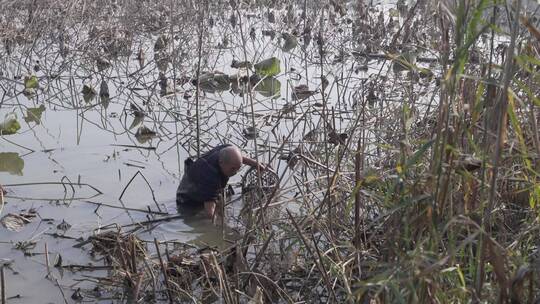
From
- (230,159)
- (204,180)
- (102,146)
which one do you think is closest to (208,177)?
(204,180)

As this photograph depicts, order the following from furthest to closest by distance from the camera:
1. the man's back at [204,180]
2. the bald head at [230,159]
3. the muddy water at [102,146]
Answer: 1. the man's back at [204,180]
2. the bald head at [230,159]
3. the muddy water at [102,146]

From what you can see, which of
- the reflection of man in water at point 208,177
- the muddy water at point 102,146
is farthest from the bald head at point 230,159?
the muddy water at point 102,146

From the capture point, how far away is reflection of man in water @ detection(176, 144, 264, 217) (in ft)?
15.4

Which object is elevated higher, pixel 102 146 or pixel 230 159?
pixel 230 159

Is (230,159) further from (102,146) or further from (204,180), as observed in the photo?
(102,146)

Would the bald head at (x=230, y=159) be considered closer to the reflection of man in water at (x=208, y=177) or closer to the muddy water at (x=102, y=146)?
the reflection of man in water at (x=208, y=177)

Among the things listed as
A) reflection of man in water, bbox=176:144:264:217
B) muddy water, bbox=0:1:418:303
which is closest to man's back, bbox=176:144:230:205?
reflection of man in water, bbox=176:144:264:217

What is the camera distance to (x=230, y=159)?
4.66m

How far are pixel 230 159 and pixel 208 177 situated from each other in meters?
0.22

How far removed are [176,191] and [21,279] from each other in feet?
5.40

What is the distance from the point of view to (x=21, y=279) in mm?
3699

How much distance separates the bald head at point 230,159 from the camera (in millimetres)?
4648

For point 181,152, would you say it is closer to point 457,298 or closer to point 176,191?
point 176,191

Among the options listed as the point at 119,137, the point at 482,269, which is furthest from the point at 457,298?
the point at 119,137
